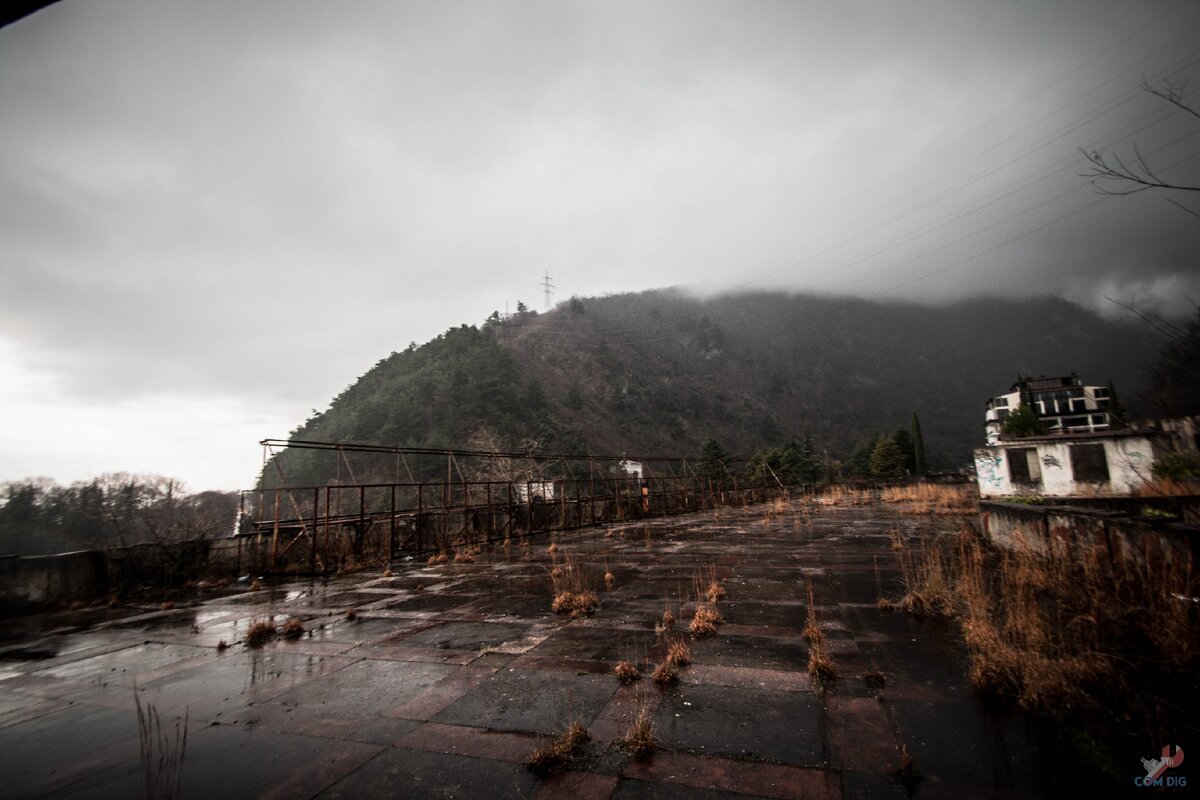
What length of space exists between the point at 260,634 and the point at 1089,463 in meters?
26.2

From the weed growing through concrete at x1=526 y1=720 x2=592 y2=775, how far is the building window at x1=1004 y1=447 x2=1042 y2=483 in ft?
81.0

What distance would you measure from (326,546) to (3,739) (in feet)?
28.0

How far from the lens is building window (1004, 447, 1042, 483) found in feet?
65.9

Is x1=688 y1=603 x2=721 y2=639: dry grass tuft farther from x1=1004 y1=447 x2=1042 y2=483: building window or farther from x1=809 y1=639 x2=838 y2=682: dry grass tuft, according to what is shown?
x1=1004 y1=447 x2=1042 y2=483: building window

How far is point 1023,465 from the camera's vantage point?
68.1 feet

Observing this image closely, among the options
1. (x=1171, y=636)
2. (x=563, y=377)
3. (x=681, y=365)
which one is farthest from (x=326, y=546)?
(x=681, y=365)

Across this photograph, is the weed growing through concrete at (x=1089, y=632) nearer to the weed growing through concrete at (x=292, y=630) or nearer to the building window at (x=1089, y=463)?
the weed growing through concrete at (x=292, y=630)

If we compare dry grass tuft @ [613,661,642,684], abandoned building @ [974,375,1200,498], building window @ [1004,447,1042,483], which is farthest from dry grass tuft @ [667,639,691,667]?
building window @ [1004,447,1042,483]

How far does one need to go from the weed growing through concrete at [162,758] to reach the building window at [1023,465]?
2667 cm

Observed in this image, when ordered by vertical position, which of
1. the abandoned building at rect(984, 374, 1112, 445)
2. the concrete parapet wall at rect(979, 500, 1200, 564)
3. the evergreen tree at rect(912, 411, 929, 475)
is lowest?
→ the evergreen tree at rect(912, 411, 929, 475)

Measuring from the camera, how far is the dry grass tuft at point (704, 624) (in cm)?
536

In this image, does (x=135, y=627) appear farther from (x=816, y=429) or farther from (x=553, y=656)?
(x=816, y=429)

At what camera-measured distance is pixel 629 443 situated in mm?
85625

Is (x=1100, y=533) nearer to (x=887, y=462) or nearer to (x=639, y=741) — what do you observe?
(x=639, y=741)
